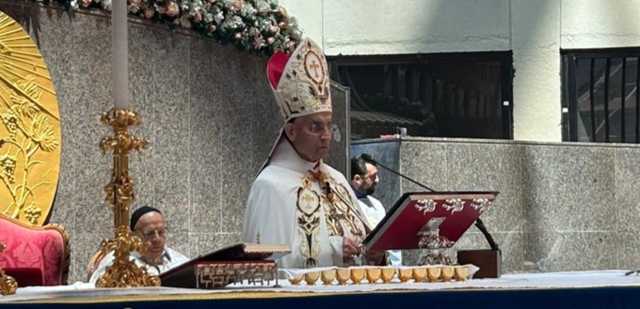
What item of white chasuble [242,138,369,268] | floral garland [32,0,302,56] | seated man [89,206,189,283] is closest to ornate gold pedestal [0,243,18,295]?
white chasuble [242,138,369,268]

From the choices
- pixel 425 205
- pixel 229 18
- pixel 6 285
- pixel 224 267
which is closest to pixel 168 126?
pixel 229 18

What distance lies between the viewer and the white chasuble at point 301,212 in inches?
274

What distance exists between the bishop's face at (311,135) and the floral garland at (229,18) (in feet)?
10.7

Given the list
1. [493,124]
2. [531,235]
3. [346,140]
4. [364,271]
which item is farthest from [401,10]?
[364,271]

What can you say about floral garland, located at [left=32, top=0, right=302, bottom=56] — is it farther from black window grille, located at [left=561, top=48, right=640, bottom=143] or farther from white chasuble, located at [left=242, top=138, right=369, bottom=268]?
black window grille, located at [left=561, top=48, right=640, bottom=143]

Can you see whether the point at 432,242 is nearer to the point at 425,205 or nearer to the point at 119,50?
the point at 425,205

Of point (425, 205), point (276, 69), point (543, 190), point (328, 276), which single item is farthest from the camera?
point (543, 190)

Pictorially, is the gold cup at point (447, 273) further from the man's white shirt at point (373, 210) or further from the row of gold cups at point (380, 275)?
the man's white shirt at point (373, 210)

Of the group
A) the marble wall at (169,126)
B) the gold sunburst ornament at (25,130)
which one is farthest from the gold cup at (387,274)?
the marble wall at (169,126)

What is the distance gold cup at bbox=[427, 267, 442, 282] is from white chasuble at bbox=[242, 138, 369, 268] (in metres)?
1.63

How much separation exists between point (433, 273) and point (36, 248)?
402cm

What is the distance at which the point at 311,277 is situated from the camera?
502cm

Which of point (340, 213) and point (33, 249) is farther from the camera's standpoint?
point (33, 249)

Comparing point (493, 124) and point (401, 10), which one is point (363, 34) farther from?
point (493, 124)
